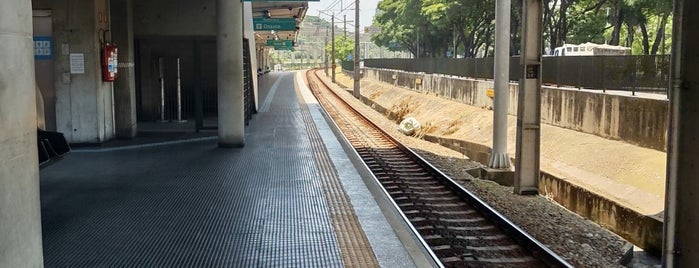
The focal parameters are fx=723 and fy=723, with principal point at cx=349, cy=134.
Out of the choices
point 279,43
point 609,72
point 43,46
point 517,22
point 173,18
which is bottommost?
point 609,72

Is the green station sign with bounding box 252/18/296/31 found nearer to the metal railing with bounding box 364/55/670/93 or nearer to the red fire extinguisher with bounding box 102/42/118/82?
the metal railing with bounding box 364/55/670/93

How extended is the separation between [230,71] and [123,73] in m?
2.77

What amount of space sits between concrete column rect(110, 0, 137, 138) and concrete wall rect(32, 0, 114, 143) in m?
1.04

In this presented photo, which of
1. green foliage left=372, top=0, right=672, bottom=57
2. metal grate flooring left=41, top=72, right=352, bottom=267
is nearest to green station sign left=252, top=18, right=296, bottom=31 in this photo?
green foliage left=372, top=0, right=672, bottom=57

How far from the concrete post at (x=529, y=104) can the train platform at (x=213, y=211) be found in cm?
314

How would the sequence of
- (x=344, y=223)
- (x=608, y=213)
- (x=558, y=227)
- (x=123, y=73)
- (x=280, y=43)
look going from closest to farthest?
1. (x=344, y=223)
2. (x=558, y=227)
3. (x=608, y=213)
4. (x=123, y=73)
5. (x=280, y=43)

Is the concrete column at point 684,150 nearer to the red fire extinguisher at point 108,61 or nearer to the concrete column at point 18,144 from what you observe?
the concrete column at point 18,144

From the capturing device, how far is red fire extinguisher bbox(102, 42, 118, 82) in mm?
14148

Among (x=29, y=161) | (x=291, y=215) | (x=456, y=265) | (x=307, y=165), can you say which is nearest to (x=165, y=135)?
(x=307, y=165)

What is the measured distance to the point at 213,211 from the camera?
8.45 meters

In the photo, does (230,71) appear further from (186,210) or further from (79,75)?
(186,210)

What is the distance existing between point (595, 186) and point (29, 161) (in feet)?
38.4

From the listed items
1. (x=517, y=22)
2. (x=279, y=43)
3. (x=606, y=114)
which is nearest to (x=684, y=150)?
(x=606, y=114)

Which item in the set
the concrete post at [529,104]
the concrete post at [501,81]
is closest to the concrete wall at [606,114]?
the concrete post at [501,81]
